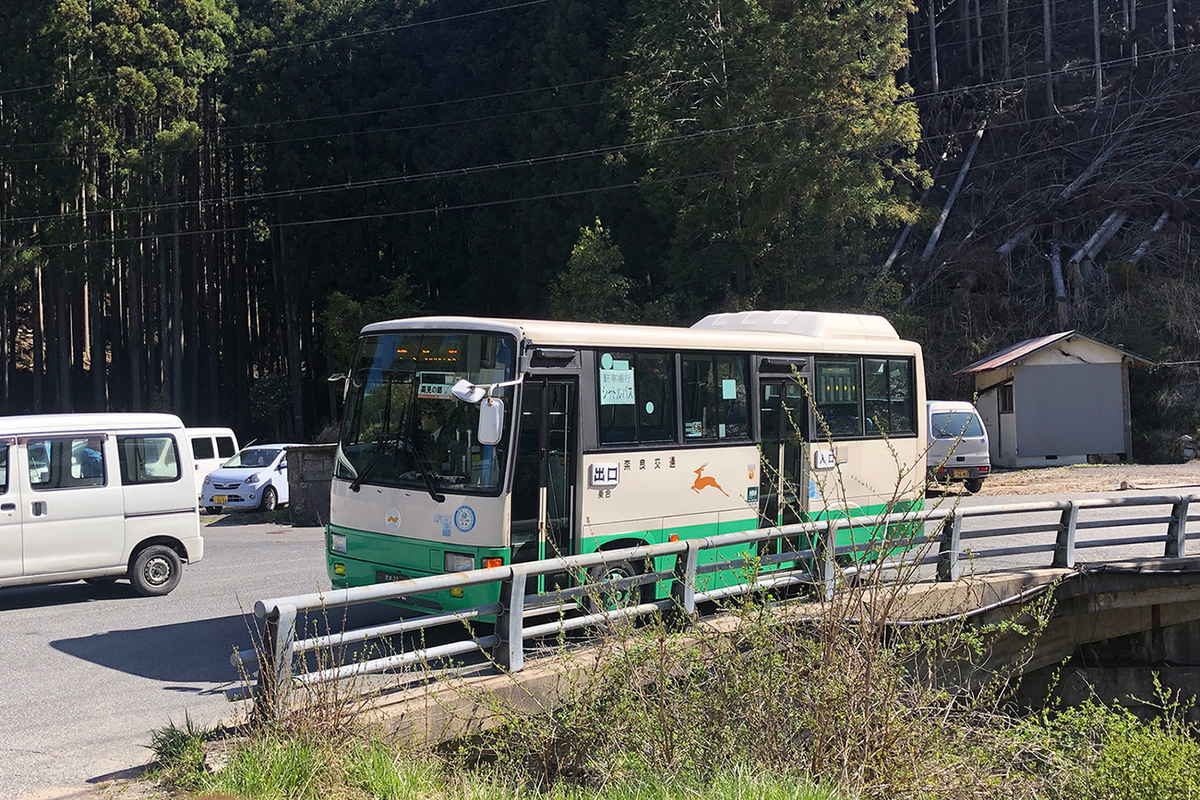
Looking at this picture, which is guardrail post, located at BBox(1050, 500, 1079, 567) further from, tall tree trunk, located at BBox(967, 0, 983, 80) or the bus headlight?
tall tree trunk, located at BBox(967, 0, 983, 80)

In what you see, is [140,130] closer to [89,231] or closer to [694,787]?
[89,231]

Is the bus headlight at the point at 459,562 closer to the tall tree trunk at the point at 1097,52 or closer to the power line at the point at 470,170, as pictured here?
the power line at the point at 470,170

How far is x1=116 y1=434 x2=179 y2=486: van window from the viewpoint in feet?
40.3

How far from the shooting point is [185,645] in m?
9.70

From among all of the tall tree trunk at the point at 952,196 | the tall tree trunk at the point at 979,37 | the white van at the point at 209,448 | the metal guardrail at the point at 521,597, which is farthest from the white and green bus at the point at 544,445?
the tall tree trunk at the point at 979,37

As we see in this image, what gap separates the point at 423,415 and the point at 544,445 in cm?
109

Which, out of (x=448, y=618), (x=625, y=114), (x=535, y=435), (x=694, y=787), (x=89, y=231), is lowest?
(x=694, y=787)

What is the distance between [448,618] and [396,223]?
3664 cm

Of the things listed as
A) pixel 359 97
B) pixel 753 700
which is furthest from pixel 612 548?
pixel 359 97

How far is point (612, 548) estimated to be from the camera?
9.80 meters

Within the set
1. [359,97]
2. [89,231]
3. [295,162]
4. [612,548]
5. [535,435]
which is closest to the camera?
[535,435]

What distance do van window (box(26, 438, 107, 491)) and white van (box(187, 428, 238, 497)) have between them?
48.5 ft

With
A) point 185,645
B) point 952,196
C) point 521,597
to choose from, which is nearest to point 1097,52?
point 952,196

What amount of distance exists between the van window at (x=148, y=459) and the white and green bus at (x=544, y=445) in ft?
11.9
